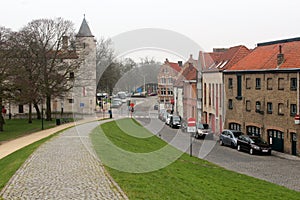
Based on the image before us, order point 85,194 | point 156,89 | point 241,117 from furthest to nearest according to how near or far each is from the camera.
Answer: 1. point 156,89
2. point 241,117
3. point 85,194

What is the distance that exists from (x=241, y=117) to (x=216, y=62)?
432 inches

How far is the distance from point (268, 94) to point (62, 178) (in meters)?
22.2

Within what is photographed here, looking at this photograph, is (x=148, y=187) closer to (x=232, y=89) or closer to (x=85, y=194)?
(x=85, y=194)

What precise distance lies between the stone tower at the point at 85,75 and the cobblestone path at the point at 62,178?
1301 inches

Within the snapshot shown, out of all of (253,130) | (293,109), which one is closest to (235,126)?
(253,130)

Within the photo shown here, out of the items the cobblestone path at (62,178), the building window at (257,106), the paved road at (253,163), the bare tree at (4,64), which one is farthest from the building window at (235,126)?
the bare tree at (4,64)

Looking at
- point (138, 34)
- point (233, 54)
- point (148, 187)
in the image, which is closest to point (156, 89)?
point (233, 54)

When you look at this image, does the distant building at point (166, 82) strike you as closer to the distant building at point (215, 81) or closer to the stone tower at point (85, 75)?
the stone tower at point (85, 75)

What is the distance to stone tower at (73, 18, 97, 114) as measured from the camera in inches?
2124

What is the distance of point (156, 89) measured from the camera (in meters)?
91.1

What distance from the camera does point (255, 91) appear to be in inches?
1393

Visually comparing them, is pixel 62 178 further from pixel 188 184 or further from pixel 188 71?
pixel 188 71

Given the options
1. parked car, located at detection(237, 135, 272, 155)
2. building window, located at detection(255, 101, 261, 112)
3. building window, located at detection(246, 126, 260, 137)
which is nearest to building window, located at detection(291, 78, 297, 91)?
parked car, located at detection(237, 135, 272, 155)

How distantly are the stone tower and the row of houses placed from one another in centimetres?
1417
